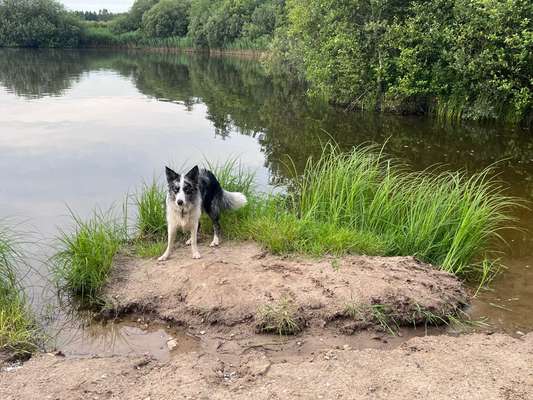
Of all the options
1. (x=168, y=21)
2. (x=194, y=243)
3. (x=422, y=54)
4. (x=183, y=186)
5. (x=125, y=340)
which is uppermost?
(x=168, y=21)

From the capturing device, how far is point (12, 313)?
4691 mm

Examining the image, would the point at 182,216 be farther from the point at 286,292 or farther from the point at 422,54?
the point at 422,54

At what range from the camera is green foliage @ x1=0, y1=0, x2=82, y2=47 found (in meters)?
67.6

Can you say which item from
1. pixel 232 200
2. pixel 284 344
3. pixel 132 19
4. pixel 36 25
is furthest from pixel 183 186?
pixel 132 19

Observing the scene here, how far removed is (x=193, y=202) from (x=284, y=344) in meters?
2.12

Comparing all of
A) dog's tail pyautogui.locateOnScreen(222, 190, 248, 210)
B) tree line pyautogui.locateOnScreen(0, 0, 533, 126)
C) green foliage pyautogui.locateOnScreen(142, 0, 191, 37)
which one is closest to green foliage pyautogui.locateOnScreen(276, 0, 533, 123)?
tree line pyautogui.locateOnScreen(0, 0, 533, 126)

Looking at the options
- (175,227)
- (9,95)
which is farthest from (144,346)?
(9,95)

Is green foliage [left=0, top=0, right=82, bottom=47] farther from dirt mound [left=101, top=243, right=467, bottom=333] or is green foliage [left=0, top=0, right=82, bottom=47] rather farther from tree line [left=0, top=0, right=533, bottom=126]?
dirt mound [left=101, top=243, right=467, bottom=333]

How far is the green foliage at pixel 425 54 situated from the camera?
15.3 meters

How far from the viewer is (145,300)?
5.24 meters

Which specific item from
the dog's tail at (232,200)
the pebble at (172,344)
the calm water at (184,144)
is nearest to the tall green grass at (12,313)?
the calm water at (184,144)

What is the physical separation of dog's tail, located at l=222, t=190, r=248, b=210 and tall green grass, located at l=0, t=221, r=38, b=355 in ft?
9.13

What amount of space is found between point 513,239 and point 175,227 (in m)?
5.48

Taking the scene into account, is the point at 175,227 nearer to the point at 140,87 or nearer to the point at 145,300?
the point at 145,300
